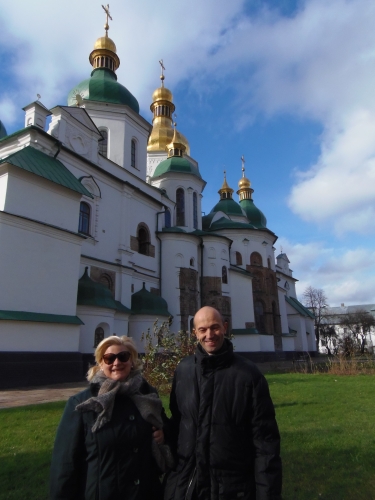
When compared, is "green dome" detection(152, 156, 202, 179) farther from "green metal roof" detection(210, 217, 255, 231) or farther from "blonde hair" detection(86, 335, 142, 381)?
"blonde hair" detection(86, 335, 142, 381)

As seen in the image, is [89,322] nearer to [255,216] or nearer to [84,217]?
[84,217]

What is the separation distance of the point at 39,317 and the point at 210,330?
12247mm

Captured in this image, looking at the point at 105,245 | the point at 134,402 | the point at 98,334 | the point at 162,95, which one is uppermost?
the point at 162,95

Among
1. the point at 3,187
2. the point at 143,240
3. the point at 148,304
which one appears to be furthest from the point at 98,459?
the point at 143,240

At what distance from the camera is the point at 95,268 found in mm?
18547

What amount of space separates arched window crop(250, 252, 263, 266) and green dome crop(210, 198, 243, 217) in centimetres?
562

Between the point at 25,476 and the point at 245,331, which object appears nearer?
the point at 25,476

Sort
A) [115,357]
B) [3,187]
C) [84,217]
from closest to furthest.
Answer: [115,357] < [3,187] < [84,217]

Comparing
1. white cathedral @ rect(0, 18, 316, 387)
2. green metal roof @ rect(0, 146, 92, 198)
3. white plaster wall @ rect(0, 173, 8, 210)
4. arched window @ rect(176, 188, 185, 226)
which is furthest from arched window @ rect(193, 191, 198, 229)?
white plaster wall @ rect(0, 173, 8, 210)

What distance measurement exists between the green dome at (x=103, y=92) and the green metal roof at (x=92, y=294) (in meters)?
12.1

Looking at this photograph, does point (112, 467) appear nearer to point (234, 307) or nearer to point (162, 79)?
point (234, 307)

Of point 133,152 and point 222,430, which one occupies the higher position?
point 133,152

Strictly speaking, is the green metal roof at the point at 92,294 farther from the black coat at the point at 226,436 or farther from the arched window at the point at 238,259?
the arched window at the point at 238,259

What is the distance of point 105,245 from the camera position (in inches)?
766
